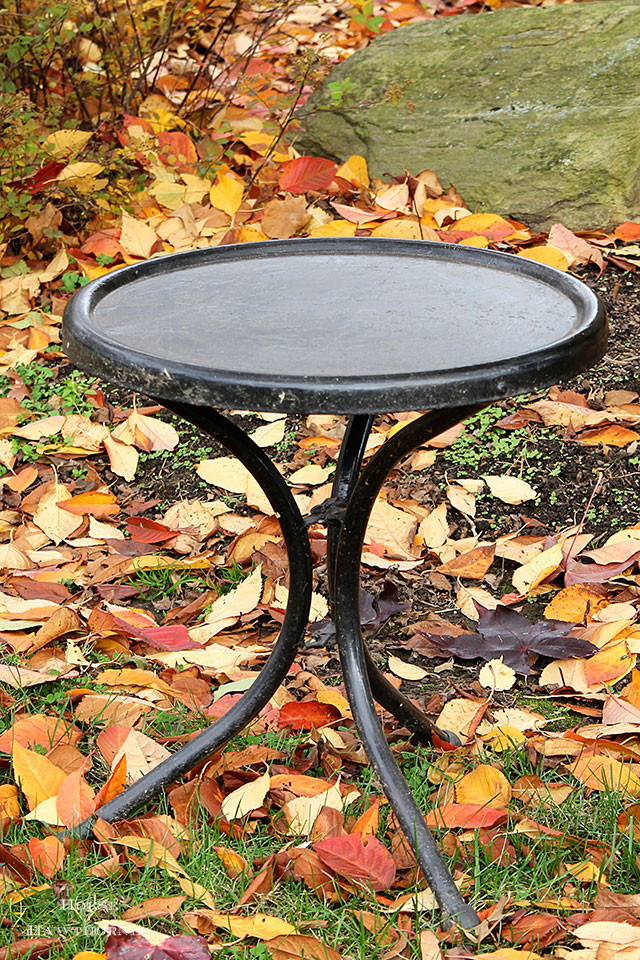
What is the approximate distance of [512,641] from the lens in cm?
221

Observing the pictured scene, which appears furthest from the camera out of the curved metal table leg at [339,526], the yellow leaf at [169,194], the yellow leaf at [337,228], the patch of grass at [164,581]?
the yellow leaf at [169,194]

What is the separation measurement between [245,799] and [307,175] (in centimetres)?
226

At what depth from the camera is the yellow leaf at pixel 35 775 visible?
5.92 feet

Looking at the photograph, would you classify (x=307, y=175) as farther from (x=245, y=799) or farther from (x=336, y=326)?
(x=245, y=799)

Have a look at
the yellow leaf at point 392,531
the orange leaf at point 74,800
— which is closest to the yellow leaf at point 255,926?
the orange leaf at point 74,800

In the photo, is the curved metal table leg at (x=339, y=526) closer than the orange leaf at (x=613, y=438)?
Yes

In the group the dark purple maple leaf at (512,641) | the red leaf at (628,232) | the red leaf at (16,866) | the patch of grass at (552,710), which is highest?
the red leaf at (628,232)

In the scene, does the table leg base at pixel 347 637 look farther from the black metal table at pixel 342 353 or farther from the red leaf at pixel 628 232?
the red leaf at pixel 628 232

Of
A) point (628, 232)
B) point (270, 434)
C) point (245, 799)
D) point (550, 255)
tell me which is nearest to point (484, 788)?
point (245, 799)

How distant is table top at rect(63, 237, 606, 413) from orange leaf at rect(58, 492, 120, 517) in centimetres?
95

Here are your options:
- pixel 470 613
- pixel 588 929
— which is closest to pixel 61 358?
pixel 470 613

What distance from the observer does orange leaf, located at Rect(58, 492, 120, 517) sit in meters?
2.76

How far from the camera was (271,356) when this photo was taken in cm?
149

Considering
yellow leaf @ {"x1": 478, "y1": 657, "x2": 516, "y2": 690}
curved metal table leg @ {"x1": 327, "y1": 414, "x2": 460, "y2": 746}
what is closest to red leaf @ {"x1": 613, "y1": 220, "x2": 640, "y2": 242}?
yellow leaf @ {"x1": 478, "y1": 657, "x2": 516, "y2": 690}
